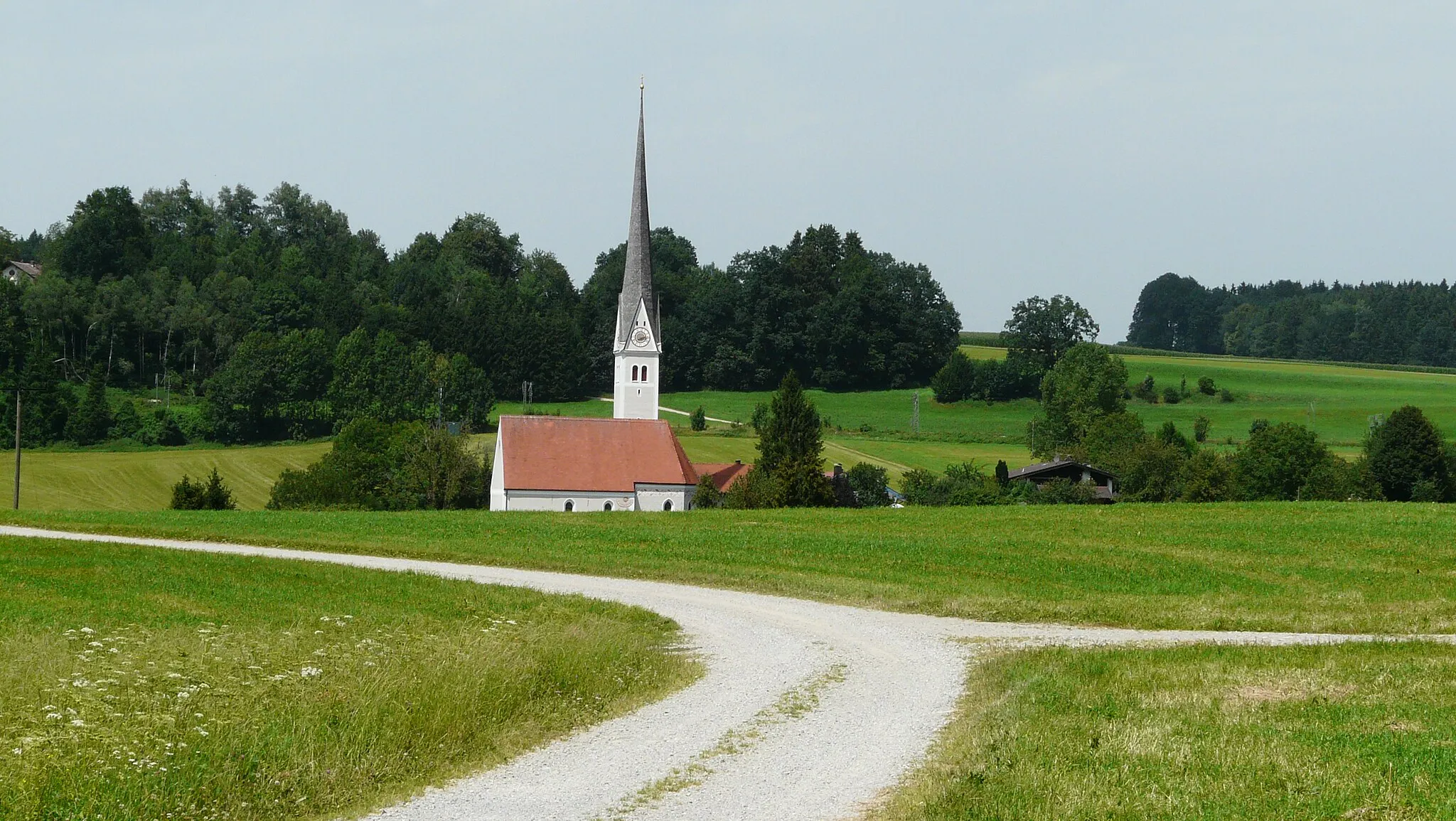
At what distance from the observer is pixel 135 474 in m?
80.1

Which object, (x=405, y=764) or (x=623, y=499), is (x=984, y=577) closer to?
(x=405, y=764)

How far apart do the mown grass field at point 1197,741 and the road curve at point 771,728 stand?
64 cm

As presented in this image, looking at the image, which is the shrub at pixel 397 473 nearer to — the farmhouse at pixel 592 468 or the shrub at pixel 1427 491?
the farmhouse at pixel 592 468

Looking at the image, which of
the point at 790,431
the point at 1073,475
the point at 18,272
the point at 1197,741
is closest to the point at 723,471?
the point at 790,431

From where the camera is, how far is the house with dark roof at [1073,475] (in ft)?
266

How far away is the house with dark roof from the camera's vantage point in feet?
266

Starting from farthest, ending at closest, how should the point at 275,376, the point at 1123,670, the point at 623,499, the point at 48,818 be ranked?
the point at 275,376 → the point at 623,499 → the point at 1123,670 → the point at 48,818

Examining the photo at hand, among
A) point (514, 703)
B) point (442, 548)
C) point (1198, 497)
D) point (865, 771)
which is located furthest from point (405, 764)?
point (1198, 497)

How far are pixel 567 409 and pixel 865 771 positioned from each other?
10671cm

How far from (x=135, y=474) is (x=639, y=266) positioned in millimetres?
32533

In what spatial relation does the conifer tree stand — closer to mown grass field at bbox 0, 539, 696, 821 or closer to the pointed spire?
the pointed spire

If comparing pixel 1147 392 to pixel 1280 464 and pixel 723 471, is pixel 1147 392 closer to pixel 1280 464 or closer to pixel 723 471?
pixel 1280 464

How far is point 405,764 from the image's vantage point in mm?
11375

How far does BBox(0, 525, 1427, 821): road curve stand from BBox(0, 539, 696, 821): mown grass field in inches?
23.7
